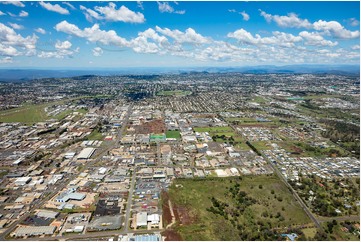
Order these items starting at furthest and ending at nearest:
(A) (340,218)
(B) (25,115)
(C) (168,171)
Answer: (B) (25,115)
(C) (168,171)
(A) (340,218)

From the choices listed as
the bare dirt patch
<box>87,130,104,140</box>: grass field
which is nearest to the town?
the bare dirt patch

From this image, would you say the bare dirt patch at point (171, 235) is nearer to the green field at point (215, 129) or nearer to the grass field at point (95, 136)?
the grass field at point (95, 136)

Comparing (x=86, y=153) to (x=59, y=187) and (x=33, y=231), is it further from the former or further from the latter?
(x=33, y=231)

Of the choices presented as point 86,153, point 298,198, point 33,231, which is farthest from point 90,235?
point 298,198

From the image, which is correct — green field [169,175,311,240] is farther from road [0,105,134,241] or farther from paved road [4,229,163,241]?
road [0,105,134,241]

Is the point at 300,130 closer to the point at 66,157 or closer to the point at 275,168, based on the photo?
the point at 275,168

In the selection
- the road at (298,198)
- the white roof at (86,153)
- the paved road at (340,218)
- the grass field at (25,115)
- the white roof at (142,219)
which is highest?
the grass field at (25,115)

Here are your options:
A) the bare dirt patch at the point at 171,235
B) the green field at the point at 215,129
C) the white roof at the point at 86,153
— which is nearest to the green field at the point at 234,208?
the bare dirt patch at the point at 171,235

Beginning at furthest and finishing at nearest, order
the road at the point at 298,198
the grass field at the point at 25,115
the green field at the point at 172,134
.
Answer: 1. the grass field at the point at 25,115
2. the green field at the point at 172,134
3. the road at the point at 298,198
